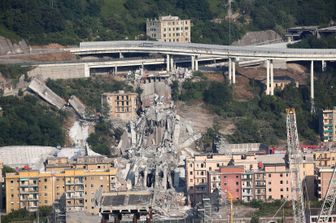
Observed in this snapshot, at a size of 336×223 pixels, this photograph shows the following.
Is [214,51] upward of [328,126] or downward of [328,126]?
upward

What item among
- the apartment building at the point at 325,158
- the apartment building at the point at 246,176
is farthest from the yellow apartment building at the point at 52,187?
the apartment building at the point at 325,158

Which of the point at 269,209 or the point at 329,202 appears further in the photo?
the point at 269,209

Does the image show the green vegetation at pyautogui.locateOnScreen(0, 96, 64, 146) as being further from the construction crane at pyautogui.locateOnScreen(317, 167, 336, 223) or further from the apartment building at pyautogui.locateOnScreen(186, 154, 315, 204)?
the construction crane at pyautogui.locateOnScreen(317, 167, 336, 223)

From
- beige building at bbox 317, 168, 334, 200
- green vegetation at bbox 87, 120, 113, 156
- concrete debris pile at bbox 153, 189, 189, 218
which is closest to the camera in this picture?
concrete debris pile at bbox 153, 189, 189, 218

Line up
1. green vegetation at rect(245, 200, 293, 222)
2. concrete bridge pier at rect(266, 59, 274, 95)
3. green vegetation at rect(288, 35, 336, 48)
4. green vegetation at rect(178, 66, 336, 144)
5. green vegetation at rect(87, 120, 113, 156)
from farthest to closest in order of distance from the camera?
green vegetation at rect(288, 35, 336, 48) < concrete bridge pier at rect(266, 59, 274, 95) < green vegetation at rect(178, 66, 336, 144) < green vegetation at rect(87, 120, 113, 156) < green vegetation at rect(245, 200, 293, 222)

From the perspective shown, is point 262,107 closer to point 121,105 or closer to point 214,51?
point 214,51

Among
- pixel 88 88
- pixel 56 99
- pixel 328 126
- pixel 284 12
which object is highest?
pixel 284 12

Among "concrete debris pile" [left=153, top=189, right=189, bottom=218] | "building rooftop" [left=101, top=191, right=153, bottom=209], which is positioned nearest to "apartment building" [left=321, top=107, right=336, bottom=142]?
"concrete debris pile" [left=153, top=189, right=189, bottom=218]

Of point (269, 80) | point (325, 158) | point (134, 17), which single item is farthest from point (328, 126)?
point (134, 17)
